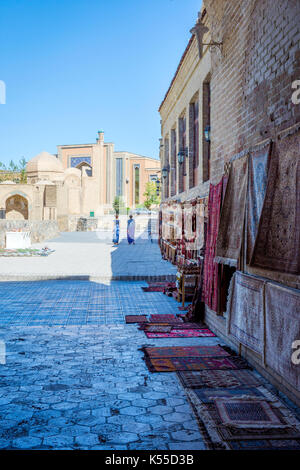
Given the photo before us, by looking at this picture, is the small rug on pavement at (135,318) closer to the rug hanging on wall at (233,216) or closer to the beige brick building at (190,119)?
the rug hanging on wall at (233,216)

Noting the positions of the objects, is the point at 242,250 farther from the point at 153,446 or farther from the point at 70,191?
the point at 70,191

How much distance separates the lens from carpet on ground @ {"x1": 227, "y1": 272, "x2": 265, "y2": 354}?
373cm

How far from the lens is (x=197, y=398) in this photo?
130 inches

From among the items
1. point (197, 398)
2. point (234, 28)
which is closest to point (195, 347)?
point (197, 398)

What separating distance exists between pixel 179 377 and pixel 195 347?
3.40ft

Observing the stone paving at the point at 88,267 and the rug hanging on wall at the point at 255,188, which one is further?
the stone paving at the point at 88,267

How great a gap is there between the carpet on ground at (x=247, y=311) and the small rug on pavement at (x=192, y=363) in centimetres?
23

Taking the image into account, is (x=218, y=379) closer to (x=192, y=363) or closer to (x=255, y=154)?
(x=192, y=363)

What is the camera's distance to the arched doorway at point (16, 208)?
39875 millimetres

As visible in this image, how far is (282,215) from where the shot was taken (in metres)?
3.35

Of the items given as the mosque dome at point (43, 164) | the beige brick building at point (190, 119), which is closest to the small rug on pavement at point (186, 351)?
the beige brick building at point (190, 119)

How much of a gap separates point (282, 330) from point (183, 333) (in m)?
2.36

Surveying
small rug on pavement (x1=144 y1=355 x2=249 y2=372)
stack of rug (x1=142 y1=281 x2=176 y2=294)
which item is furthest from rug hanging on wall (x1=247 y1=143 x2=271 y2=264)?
stack of rug (x1=142 y1=281 x2=176 y2=294)

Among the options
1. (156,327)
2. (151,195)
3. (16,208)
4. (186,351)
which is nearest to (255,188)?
(186,351)
